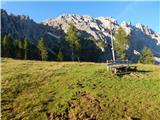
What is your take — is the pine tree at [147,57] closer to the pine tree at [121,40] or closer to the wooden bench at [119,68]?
the pine tree at [121,40]

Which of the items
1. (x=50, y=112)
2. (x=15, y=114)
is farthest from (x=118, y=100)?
(x=15, y=114)

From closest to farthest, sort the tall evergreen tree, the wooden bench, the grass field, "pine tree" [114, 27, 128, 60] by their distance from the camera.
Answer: the grass field
the wooden bench
"pine tree" [114, 27, 128, 60]
the tall evergreen tree

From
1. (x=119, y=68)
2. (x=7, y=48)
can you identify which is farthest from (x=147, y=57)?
(x=119, y=68)

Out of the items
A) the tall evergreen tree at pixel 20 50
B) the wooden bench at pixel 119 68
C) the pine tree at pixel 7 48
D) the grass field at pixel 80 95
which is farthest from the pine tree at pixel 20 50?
the wooden bench at pixel 119 68

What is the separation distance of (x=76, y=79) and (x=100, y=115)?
11.3 m

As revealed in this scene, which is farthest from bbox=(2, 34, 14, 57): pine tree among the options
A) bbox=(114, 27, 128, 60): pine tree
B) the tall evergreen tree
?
bbox=(114, 27, 128, 60): pine tree

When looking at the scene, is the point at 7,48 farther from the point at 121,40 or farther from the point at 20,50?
the point at 121,40

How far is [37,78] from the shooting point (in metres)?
43.4

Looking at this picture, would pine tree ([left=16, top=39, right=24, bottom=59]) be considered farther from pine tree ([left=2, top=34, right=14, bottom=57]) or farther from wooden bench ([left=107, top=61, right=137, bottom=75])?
wooden bench ([left=107, top=61, right=137, bottom=75])

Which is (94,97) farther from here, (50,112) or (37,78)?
(37,78)

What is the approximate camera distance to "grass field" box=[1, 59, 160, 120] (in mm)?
31656

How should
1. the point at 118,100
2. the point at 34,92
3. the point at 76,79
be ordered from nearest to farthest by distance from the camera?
the point at 118,100 → the point at 34,92 → the point at 76,79

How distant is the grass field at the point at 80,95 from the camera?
104 ft

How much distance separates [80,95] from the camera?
1422 inches
